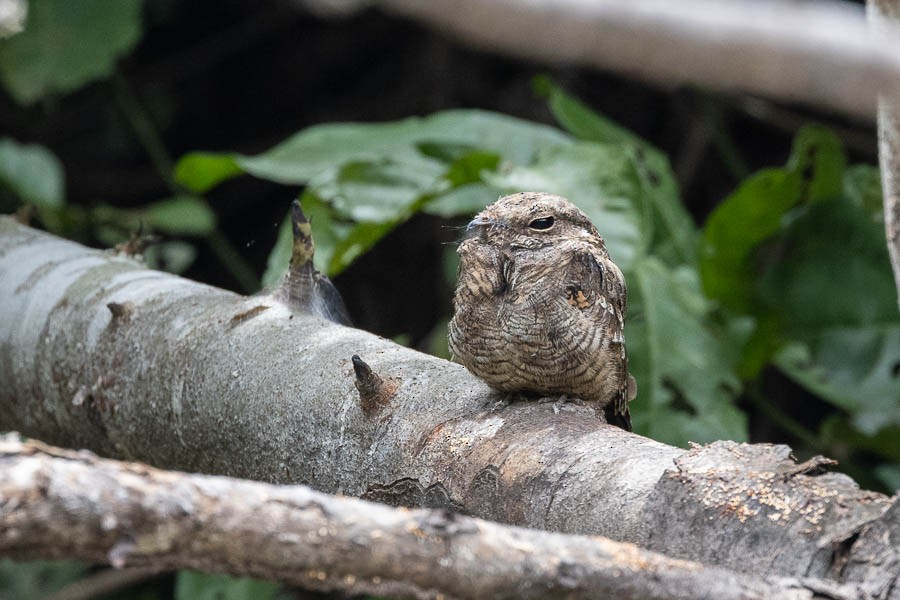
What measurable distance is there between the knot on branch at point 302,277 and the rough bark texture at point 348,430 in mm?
39

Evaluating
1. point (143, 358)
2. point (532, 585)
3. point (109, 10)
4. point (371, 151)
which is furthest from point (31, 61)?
point (532, 585)

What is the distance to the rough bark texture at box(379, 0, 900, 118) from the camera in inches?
19.0

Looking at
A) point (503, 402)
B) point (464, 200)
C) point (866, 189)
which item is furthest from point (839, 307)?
point (503, 402)

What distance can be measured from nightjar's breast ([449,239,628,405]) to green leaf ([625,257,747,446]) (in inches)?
26.3

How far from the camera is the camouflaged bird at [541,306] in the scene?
6.99ft

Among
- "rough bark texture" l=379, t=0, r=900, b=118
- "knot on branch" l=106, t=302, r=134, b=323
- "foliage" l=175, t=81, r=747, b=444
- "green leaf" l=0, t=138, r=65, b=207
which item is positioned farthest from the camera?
"green leaf" l=0, t=138, r=65, b=207

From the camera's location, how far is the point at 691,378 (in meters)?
3.01

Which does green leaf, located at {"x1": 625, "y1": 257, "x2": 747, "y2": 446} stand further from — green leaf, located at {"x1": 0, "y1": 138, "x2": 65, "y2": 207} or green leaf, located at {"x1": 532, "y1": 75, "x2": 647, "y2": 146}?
green leaf, located at {"x1": 0, "y1": 138, "x2": 65, "y2": 207}

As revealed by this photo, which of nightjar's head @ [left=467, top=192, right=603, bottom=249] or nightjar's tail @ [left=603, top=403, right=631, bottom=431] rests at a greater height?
nightjar's head @ [left=467, top=192, right=603, bottom=249]

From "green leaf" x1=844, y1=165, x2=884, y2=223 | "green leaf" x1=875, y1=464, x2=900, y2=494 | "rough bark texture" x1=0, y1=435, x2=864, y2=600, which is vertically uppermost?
"green leaf" x1=844, y1=165, x2=884, y2=223

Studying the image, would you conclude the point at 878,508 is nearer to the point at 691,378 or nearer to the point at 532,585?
the point at 532,585

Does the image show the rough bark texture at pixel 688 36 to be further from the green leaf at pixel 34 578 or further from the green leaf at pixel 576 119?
the green leaf at pixel 34 578

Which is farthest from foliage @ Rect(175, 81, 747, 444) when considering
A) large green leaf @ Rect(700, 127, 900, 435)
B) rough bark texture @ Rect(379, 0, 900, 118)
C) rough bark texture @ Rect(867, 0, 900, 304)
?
rough bark texture @ Rect(379, 0, 900, 118)

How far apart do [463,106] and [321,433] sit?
11.1 feet
